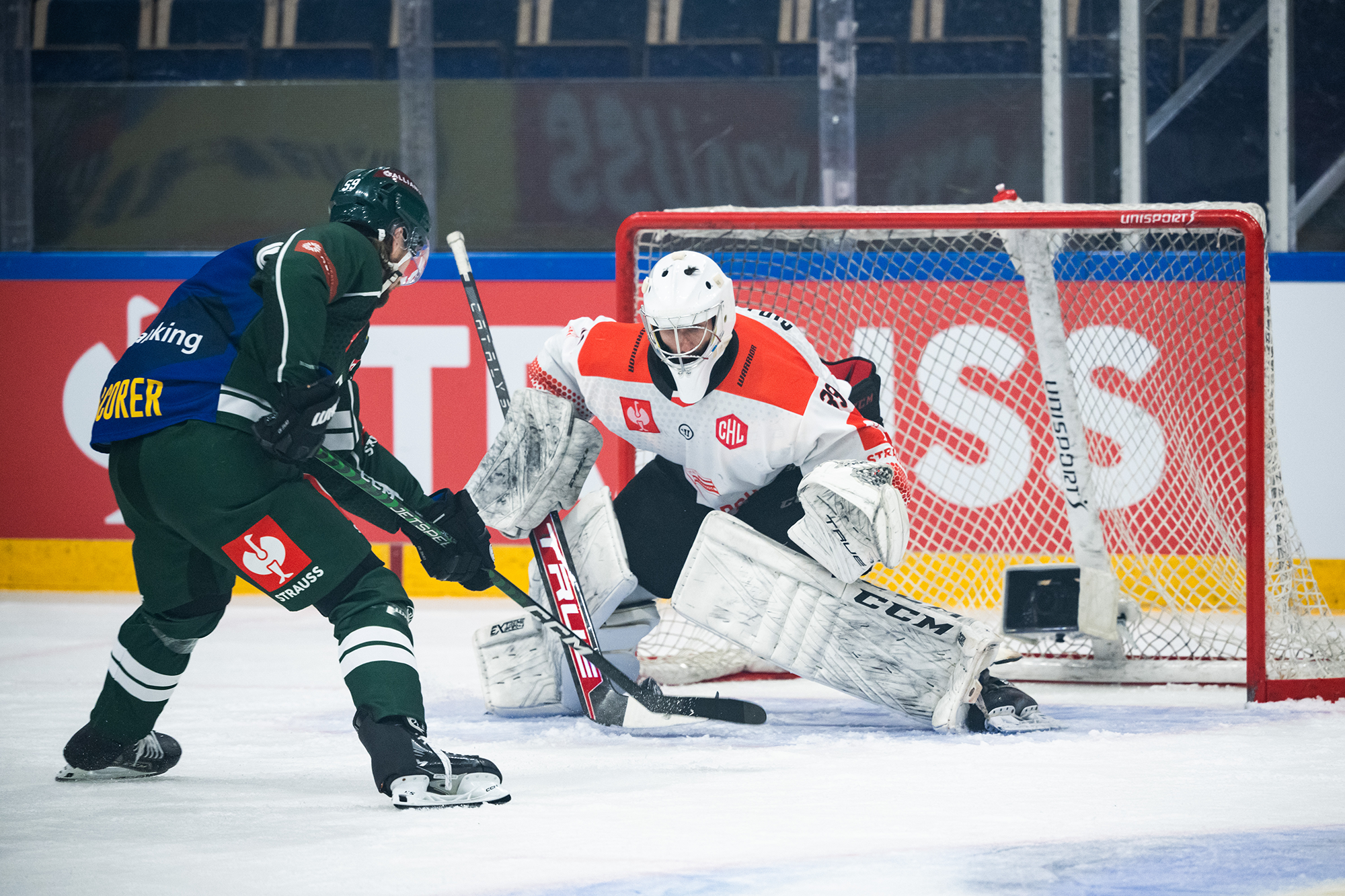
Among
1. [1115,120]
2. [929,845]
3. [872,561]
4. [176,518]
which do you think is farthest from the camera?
[1115,120]

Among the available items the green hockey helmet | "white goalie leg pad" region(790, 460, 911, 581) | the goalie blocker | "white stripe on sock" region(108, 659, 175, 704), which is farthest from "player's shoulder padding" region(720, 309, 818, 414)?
"white stripe on sock" region(108, 659, 175, 704)

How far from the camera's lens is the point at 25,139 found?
15.3 ft

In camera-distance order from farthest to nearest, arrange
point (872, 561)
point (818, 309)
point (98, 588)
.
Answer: point (98, 588) < point (818, 309) < point (872, 561)

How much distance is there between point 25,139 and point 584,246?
6.20 feet

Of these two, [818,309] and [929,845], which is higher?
[818,309]

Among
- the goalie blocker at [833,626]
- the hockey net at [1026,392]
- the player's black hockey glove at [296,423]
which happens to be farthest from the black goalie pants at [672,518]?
the player's black hockey glove at [296,423]

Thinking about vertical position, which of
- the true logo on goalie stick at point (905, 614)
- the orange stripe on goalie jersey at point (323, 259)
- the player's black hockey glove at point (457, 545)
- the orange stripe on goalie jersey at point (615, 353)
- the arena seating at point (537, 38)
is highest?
the arena seating at point (537, 38)

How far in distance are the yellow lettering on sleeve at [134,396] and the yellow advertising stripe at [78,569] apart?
7.61 feet

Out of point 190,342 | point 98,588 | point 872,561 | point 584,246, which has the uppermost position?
point 584,246

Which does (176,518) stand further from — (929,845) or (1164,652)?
(1164,652)

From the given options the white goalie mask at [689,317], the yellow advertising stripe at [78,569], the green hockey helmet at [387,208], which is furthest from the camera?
the yellow advertising stripe at [78,569]

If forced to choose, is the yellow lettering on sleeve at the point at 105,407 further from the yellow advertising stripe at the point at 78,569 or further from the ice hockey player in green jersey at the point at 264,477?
the yellow advertising stripe at the point at 78,569

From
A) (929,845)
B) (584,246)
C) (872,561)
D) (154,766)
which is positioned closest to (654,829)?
(929,845)

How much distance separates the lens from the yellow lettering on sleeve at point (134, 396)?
2186 mm
